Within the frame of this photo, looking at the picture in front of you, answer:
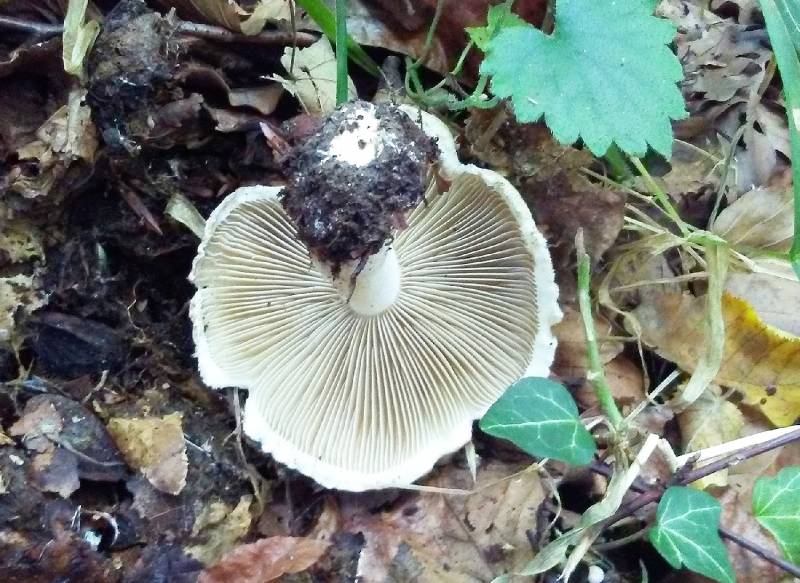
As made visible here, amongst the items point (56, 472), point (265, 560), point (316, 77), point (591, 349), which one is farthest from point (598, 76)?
point (56, 472)

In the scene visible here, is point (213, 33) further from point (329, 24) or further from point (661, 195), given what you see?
point (661, 195)

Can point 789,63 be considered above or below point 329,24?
above

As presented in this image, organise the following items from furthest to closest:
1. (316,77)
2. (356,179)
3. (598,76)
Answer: (316,77) → (598,76) → (356,179)

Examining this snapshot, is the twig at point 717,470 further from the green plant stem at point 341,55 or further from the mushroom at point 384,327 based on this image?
the green plant stem at point 341,55

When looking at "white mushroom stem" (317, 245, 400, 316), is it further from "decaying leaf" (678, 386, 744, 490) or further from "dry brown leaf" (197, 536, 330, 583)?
"decaying leaf" (678, 386, 744, 490)

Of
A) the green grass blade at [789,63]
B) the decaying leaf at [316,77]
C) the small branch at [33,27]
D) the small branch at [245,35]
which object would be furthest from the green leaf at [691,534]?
the small branch at [33,27]

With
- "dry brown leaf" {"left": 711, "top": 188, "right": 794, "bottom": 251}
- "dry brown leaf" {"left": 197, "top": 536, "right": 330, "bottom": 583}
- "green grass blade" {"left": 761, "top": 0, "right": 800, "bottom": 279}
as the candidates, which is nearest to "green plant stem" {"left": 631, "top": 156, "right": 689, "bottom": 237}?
"dry brown leaf" {"left": 711, "top": 188, "right": 794, "bottom": 251}

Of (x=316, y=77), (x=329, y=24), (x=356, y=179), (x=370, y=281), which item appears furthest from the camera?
(x=316, y=77)
